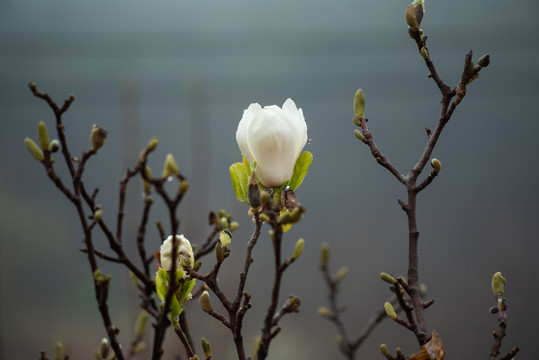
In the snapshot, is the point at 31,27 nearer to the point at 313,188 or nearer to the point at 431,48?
the point at 313,188

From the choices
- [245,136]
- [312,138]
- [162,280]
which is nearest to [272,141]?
[245,136]

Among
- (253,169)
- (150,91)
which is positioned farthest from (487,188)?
(253,169)

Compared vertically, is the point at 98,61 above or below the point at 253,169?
above

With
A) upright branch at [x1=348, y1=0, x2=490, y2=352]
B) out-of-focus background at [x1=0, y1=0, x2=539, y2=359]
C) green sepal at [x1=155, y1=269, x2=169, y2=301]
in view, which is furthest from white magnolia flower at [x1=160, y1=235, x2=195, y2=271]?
out-of-focus background at [x1=0, y1=0, x2=539, y2=359]

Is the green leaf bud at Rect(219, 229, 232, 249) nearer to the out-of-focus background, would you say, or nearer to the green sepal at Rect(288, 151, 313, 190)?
the green sepal at Rect(288, 151, 313, 190)

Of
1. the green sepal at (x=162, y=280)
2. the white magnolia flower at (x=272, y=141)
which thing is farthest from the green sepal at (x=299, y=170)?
the green sepal at (x=162, y=280)

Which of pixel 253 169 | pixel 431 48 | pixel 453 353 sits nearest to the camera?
pixel 253 169

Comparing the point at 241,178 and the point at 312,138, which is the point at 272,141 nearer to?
the point at 241,178
